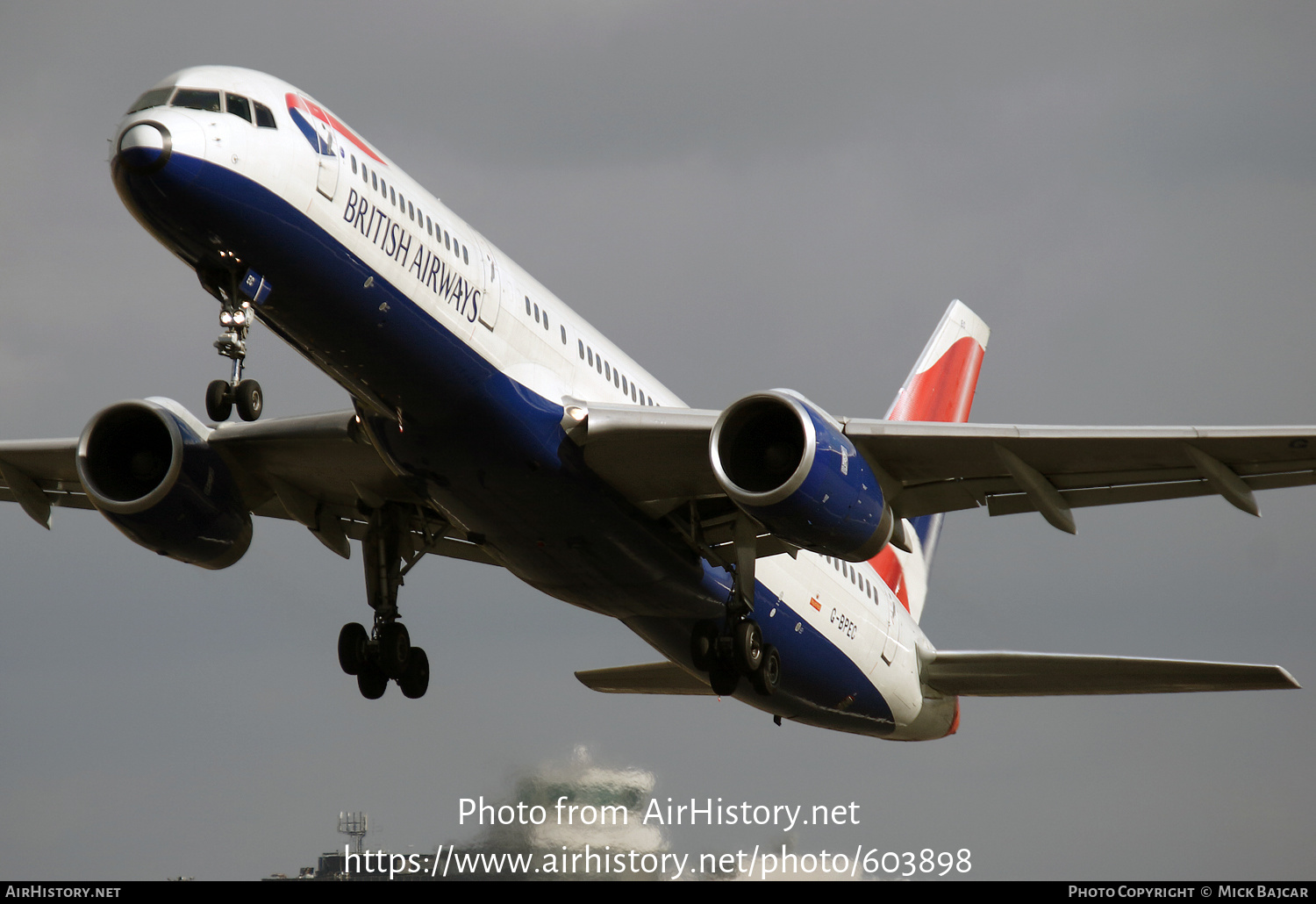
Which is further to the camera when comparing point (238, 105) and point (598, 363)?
point (598, 363)

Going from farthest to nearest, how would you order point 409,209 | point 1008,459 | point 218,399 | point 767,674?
point 767,674, point 1008,459, point 409,209, point 218,399

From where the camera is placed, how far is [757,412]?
1941 cm

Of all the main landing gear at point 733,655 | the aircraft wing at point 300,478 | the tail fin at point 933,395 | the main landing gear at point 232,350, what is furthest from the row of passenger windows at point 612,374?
the tail fin at point 933,395

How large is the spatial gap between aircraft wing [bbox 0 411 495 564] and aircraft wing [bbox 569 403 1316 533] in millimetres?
3792

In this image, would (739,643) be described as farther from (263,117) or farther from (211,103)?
(211,103)

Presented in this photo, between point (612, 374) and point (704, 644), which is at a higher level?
point (612, 374)

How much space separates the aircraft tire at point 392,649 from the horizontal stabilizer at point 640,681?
5.75 metres

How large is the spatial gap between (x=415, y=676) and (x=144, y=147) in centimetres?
1068

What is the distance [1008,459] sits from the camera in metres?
20.1

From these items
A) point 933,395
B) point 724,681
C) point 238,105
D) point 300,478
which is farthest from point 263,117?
point 933,395

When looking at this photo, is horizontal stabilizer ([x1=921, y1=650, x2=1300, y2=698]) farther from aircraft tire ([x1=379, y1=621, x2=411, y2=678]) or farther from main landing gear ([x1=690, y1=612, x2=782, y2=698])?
aircraft tire ([x1=379, y1=621, x2=411, y2=678])

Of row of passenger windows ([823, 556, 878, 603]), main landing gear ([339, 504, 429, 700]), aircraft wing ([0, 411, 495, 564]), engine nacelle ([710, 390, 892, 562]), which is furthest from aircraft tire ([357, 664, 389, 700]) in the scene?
row of passenger windows ([823, 556, 878, 603])

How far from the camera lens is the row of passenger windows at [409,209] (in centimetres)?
1798
